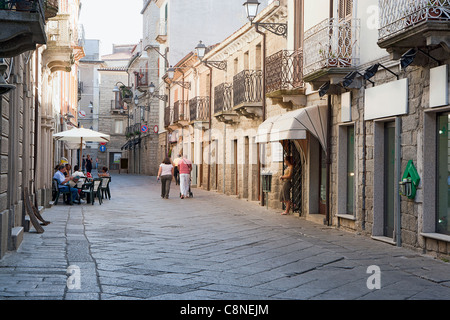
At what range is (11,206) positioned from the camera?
389 inches

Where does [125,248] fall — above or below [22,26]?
below

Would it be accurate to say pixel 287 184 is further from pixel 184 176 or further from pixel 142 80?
pixel 142 80

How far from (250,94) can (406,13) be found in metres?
12.7

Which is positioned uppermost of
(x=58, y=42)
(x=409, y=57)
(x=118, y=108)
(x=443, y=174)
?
(x=118, y=108)

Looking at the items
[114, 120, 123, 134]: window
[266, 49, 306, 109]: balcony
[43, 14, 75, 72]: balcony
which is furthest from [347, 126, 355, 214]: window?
[114, 120, 123, 134]: window

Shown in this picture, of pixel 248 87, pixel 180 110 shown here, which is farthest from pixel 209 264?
pixel 180 110

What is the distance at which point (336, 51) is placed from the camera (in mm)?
13172

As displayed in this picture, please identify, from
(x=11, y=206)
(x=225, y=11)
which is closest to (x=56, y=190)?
(x=11, y=206)

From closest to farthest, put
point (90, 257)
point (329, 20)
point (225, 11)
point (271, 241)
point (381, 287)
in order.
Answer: point (381, 287)
point (90, 257)
point (271, 241)
point (329, 20)
point (225, 11)

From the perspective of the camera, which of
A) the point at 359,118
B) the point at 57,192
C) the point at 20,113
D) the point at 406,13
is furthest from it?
the point at 57,192

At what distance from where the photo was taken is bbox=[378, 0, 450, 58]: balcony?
8.77 m

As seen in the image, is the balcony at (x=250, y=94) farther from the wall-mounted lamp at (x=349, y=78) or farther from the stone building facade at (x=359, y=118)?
the wall-mounted lamp at (x=349, y=78)

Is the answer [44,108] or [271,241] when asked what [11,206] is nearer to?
[271,241]
